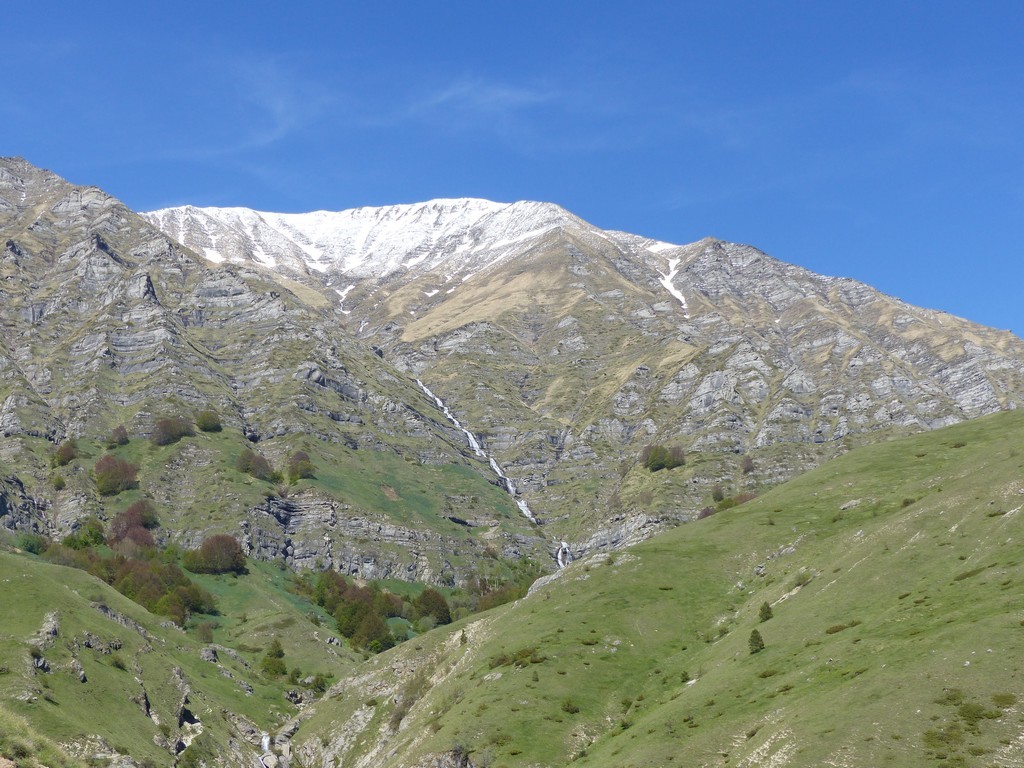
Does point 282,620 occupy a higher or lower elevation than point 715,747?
higher

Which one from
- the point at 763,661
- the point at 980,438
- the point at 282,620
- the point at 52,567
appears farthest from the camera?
the point at 282,620

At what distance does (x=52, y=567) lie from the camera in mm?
160000

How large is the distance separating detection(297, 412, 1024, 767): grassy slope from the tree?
1204mm

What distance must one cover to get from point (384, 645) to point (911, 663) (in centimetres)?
14351

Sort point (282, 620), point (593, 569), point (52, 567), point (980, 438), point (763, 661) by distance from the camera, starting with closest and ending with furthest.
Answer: point (763, 661) < point (593, 569) < point (980, 438) < point (52, 567) < point (282, 620)

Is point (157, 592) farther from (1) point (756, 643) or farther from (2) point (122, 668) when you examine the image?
(1) point (756, 643)

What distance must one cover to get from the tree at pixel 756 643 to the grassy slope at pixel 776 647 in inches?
47.4

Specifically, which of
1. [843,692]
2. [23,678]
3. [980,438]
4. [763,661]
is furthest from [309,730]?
[980,438]

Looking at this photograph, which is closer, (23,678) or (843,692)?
(843,692)

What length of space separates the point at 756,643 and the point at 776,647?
249 centimetres

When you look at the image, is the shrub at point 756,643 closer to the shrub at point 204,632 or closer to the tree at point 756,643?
the tree at point 756,643

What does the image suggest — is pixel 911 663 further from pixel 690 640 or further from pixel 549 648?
pixel 549 648

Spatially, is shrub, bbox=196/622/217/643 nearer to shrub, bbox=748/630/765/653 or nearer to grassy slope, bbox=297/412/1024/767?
grassy slope, bbox=297/412/1024/767

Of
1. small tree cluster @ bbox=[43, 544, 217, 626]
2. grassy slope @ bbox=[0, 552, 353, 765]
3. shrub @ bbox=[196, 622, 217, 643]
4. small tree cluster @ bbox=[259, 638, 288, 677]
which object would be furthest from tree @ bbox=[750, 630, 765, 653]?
small tree cluster @ bbox=[43, 544, 217, 626]
